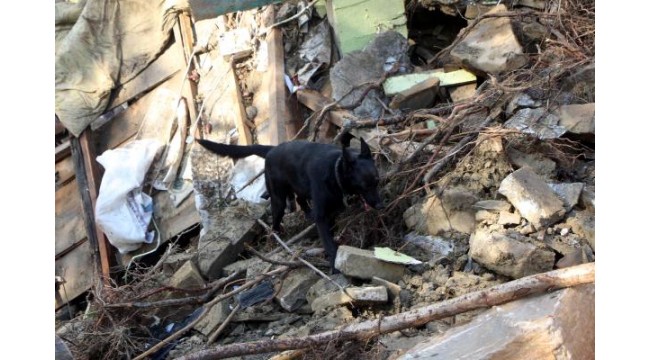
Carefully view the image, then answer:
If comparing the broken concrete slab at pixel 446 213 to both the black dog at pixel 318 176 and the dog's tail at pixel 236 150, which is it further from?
the dog's tail at pixel 236 150

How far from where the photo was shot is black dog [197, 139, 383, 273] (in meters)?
5.16

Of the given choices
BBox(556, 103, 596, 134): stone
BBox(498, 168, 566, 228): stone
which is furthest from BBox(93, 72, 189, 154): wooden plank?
BBox(498, 168, 566, 228): stone

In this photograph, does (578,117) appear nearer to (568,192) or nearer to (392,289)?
(568,192)

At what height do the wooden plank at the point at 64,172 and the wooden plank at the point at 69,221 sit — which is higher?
the wooden plank at the point at 64,172

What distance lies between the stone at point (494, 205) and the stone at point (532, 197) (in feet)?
0.16

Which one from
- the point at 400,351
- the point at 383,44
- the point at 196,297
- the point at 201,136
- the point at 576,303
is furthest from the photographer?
the point at 201,136

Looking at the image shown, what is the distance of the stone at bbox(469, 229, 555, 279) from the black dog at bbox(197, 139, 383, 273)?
981 millimetres

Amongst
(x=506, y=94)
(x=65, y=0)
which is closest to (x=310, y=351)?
(x=506, y=94)

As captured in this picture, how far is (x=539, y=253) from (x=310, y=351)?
1.41 m

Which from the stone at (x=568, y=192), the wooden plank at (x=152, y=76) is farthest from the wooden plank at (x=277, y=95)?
the stone at (x=568, y=192)

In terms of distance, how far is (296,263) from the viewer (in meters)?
5.19

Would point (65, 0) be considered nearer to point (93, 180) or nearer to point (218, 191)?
point (93, 180)

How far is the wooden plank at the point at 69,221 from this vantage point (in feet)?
26.9

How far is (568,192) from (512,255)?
2.34ft
